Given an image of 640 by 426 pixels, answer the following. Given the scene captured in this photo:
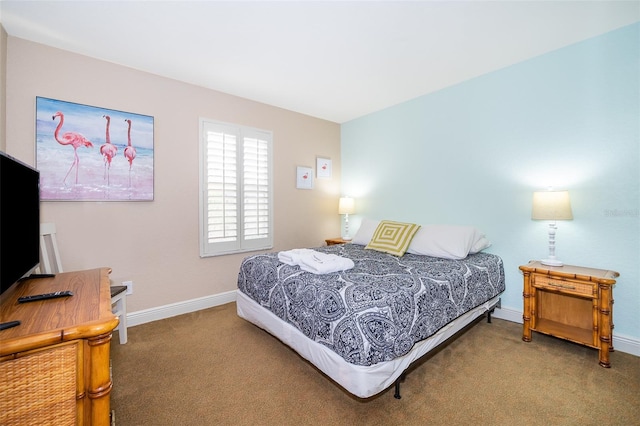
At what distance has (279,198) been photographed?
12.4 ft

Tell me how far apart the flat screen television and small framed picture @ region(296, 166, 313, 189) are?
278 centimetres

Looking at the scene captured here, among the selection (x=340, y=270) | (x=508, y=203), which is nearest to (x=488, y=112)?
(x=508, y=203)

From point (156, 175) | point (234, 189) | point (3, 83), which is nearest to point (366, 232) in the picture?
point (234, 189)

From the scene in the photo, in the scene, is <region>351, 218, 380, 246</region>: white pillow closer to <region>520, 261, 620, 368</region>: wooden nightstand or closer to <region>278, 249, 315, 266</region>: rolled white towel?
<region>278, 249, 315, 266</region>: rolled white towel

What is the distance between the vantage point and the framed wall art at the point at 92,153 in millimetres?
2305

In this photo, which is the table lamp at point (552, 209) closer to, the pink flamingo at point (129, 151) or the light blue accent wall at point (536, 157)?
the light blue accent wall at point (536, 157)

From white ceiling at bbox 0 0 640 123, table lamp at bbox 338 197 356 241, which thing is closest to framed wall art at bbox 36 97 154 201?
white ceiling at bbox 0 0 640 123

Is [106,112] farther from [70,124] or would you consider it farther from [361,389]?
[361,389]

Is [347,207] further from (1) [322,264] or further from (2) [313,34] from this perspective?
(2) [313,34]

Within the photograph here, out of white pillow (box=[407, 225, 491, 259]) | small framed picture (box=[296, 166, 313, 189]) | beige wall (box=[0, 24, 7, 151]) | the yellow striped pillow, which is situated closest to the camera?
beige wall (box=[0, 24, 7, 151])

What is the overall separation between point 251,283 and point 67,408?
1.55 meters

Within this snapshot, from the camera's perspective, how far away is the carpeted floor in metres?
1.51

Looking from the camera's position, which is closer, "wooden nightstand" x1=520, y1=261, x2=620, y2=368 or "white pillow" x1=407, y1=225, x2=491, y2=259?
"wooden nightstand" x1=520, y1=261, x2=620, y2=368

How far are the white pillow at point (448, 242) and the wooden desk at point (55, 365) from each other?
103 inches
